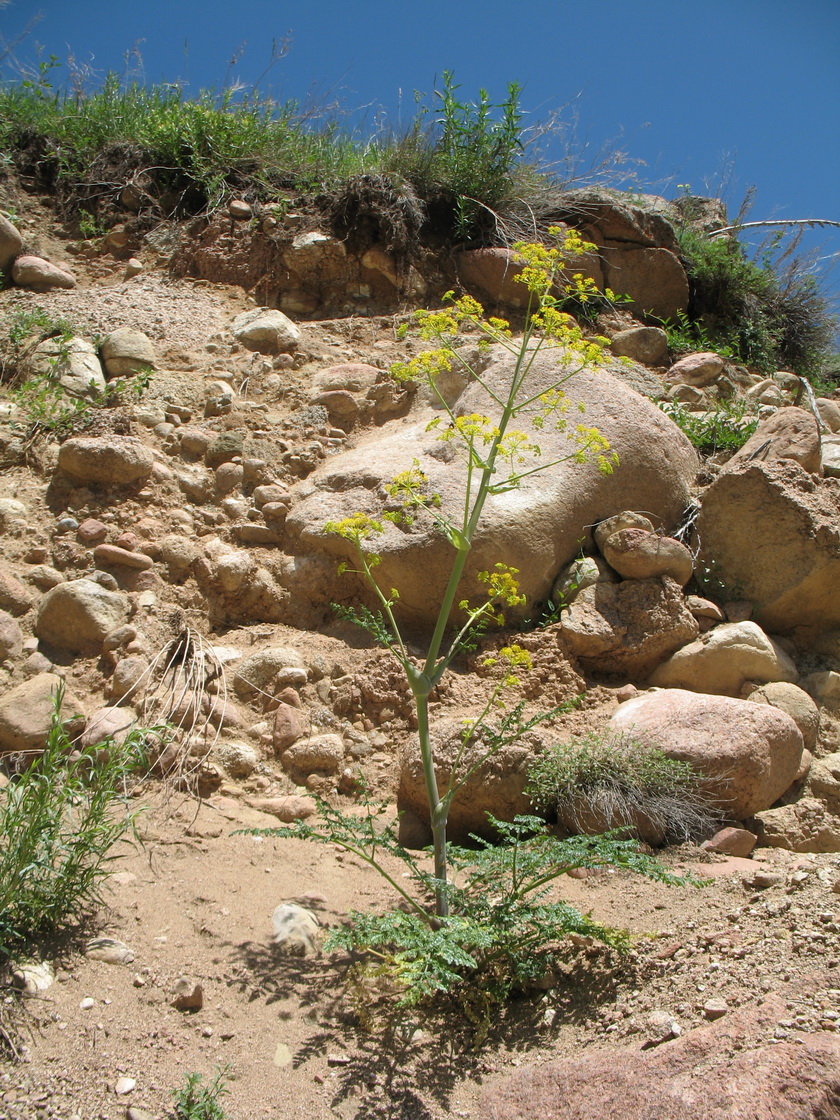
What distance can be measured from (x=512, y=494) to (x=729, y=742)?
1.70 metres

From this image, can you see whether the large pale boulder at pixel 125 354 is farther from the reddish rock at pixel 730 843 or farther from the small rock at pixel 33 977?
the reddish rock at pixel 730 843

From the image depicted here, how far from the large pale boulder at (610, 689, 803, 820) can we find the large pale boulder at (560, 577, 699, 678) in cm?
55

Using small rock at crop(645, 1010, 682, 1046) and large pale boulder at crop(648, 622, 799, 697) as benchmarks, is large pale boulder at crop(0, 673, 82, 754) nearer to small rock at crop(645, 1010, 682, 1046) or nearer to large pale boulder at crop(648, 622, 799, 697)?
small rock at crop(645, 1010, 682, 1046)

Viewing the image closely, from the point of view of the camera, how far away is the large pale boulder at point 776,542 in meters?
4.56

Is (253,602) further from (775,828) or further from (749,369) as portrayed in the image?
(749,369)

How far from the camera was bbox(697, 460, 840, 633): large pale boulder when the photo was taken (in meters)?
4.56

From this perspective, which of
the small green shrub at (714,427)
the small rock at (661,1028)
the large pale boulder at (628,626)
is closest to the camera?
the small rock at (661,1028)

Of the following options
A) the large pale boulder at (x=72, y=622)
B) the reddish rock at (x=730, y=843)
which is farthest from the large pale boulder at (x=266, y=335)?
the reddish rock at (x=730, y=843)

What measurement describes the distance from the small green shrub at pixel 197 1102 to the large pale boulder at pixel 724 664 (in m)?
2.93

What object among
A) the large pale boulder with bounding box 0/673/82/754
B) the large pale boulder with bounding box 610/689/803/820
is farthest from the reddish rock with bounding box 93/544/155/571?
the large pale boulder with bounding box 610/689/803/820

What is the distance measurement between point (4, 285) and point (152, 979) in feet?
16.2

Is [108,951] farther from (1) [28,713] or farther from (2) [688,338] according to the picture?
(2) [688,338]

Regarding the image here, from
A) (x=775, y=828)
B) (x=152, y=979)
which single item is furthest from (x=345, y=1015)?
(x=775, y=828)

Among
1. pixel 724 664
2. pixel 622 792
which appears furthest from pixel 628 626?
pixel 622 792
